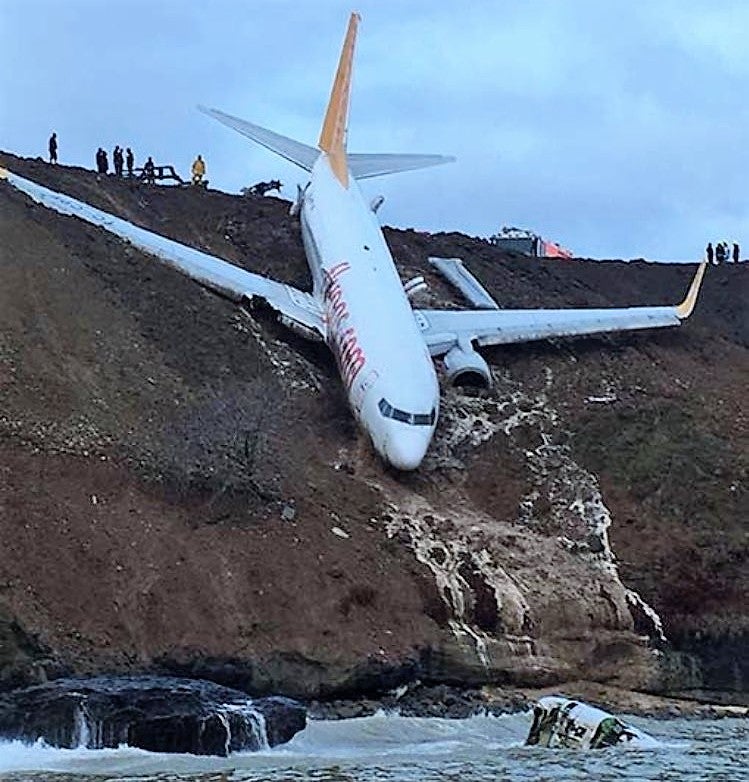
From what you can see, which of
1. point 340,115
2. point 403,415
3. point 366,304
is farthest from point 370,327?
point 340,115

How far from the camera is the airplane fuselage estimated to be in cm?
4259

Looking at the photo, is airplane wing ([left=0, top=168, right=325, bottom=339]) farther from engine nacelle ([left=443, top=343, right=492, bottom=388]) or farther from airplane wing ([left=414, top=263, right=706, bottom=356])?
engine nacelle ([left=443, top=343, right=492, bottom=388])

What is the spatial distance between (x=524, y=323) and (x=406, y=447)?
461 inches

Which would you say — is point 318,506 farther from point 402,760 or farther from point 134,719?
point 134,719

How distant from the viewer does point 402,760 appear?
2925 cm

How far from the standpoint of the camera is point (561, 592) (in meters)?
40.1

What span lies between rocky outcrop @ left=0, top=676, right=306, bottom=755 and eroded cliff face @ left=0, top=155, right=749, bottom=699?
2.65 metres

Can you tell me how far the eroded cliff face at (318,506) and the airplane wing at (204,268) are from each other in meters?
0.42

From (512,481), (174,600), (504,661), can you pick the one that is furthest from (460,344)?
(174,600)

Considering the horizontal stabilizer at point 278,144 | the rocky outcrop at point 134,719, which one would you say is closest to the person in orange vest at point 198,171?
the horizontal stabilizer at point 278,144

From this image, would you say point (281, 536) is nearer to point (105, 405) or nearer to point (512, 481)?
point (105, 405)

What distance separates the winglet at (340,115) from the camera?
183 ft

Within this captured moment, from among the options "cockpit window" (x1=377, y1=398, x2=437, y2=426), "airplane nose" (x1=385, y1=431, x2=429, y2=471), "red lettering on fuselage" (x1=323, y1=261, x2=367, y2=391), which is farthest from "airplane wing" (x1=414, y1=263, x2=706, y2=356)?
"airplane nose" (x1=385, y1=431, x2=429, y2=471)

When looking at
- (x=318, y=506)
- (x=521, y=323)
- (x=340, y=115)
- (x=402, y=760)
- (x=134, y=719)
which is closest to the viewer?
(x=134, y=719)
